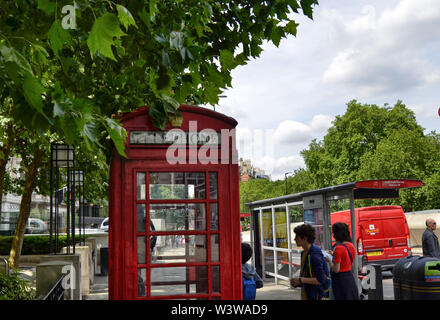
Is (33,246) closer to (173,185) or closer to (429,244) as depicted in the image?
(429,244)

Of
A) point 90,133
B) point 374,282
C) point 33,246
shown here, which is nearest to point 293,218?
point 374,282

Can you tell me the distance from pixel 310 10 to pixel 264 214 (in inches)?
412

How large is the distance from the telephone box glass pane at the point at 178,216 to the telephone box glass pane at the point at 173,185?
0.33ft

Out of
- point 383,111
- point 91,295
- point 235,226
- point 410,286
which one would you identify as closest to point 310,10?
point 235,226

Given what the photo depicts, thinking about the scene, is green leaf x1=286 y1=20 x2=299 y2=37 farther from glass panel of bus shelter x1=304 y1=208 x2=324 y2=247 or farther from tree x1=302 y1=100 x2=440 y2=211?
tree x1=302 y1=100 x2=440 y2=211

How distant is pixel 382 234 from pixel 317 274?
1093 centimetres

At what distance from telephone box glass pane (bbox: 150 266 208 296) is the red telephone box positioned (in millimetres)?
10

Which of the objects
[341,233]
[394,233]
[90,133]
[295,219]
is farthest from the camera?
[394,233]

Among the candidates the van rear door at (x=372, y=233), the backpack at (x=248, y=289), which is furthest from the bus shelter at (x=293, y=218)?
the backpack at (x=248, y=289)

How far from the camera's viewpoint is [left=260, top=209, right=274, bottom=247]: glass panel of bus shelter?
14.6 metres

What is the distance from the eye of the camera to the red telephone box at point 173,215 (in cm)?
512

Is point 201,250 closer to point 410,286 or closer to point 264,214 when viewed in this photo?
point 410,286

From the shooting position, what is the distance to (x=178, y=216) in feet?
17.1

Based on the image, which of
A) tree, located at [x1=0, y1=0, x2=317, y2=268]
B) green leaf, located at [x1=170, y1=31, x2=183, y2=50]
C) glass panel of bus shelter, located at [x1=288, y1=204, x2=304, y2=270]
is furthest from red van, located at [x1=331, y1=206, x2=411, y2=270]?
A: green leaf, located at [x1=170, y1=31, x2=183, y2=50]
